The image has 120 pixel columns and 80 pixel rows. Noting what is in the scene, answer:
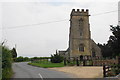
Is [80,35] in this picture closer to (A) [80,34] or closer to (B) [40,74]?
(A) [80,34]

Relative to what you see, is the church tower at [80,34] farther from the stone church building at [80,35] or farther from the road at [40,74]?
the road at [40,74]

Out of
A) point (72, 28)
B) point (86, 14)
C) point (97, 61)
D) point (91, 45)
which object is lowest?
point (97, 61)

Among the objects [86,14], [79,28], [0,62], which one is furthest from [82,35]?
[0,62]

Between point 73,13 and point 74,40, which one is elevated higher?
point 73,13

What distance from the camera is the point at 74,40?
213ft

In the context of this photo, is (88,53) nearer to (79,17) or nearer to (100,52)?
(100,52)

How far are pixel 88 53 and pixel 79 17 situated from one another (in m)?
11.3

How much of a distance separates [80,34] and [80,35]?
0.98ft

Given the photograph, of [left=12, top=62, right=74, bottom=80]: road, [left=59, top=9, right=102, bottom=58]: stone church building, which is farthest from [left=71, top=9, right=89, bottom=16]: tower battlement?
[left=12, top=62, right=74, bottom=80]: road

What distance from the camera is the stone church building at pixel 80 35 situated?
211ft

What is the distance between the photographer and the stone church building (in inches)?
2534

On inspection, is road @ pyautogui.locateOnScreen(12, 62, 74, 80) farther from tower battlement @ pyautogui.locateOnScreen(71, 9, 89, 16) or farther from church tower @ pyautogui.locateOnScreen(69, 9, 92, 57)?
tower battlement @ pyautogui.locateOnScreen(71, 9, 89, 16)

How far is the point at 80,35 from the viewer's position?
65312 millimetres

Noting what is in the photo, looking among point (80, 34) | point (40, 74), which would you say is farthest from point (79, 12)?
point (40, 74)
